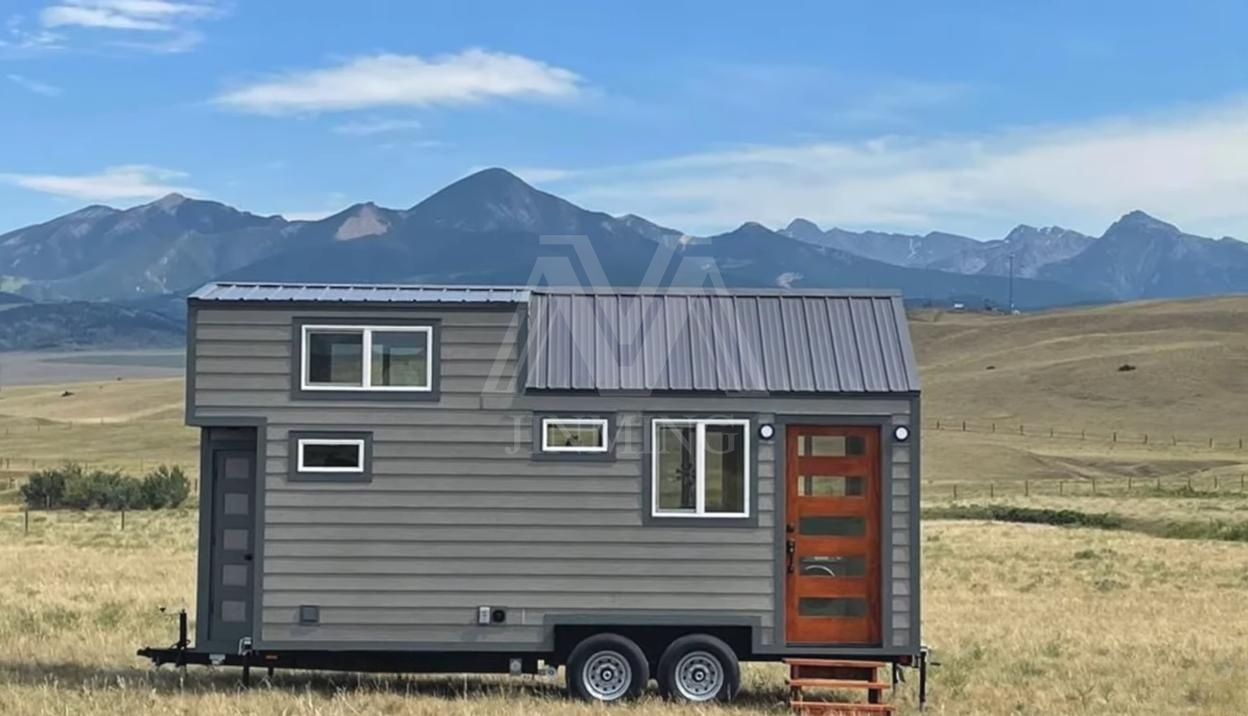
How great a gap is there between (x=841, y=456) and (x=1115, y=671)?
13.6 ft

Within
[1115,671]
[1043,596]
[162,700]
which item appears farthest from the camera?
[1043,596]

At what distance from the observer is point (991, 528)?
37.0m

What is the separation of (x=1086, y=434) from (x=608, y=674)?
2852 inches

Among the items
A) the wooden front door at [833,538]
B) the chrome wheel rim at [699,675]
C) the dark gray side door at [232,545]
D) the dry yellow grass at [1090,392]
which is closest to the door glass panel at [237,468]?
the dark gray side door at [232,545]

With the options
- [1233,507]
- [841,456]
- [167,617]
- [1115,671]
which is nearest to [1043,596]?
[1115,671]

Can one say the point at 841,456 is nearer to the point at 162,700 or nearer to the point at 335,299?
the point at 335,299

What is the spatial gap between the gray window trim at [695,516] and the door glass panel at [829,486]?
1.45ft

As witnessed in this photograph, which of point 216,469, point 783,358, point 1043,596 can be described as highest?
point 783,358

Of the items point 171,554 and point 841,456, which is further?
point 171,554

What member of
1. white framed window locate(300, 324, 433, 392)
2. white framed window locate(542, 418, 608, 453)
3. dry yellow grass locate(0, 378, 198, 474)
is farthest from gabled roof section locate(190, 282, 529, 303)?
dry yellow grass locate(0, 378, 198, 474)

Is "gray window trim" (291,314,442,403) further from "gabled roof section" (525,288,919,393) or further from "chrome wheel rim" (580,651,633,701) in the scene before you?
"chrome wheel rim" (580,651,633,701)

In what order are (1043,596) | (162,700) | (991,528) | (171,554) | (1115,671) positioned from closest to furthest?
1. (162,700)
2. (1115,671)
3. (1043,596)
4. (171,554)
5. (991,528)

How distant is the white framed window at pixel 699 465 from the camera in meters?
12.6

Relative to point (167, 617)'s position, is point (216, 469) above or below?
above
